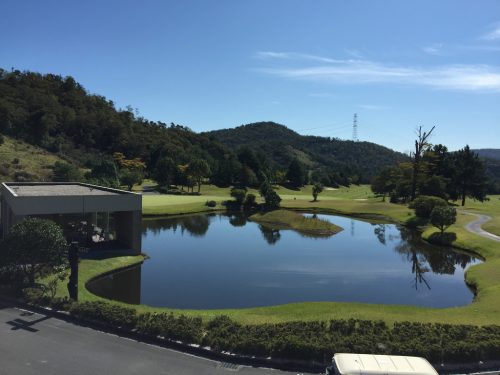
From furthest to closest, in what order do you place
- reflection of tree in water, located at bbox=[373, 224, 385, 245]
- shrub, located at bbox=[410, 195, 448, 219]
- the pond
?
shrub, located at bbox=[410, 195, 448, 219]
reflection of tree in water, located at bbox=[373, 224, 385, 245]
the pond

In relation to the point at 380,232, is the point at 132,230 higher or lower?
higher

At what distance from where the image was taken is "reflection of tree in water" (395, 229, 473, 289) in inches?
1617

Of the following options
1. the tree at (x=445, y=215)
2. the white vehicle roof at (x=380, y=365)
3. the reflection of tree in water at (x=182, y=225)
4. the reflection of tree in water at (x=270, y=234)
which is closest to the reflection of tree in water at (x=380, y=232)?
the tree at (x=445, y=215)

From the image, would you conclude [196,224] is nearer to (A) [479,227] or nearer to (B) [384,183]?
(A) [479,227]

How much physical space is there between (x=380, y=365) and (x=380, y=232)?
52.2m

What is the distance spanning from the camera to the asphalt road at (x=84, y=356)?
16.7 metres

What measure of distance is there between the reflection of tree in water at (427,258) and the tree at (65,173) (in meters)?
60.9

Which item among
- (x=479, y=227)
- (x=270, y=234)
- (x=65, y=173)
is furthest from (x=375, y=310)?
(x=65, y=173)

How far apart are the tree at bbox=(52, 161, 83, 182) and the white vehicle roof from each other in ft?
261

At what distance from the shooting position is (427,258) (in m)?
46.8

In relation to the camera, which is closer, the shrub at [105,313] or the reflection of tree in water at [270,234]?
the shrub at [105,313]

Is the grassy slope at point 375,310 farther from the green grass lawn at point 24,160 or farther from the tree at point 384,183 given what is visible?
the green grass lawn at point 24,160

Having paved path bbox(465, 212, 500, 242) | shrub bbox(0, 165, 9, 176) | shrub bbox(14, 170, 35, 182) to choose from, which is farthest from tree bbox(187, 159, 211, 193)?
paved path bbox(465, 212, 500, 242)

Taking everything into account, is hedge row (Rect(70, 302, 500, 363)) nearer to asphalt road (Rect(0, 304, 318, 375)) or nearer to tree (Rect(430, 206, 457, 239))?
asphalt road (Rect(0, 304, 318, 375))
